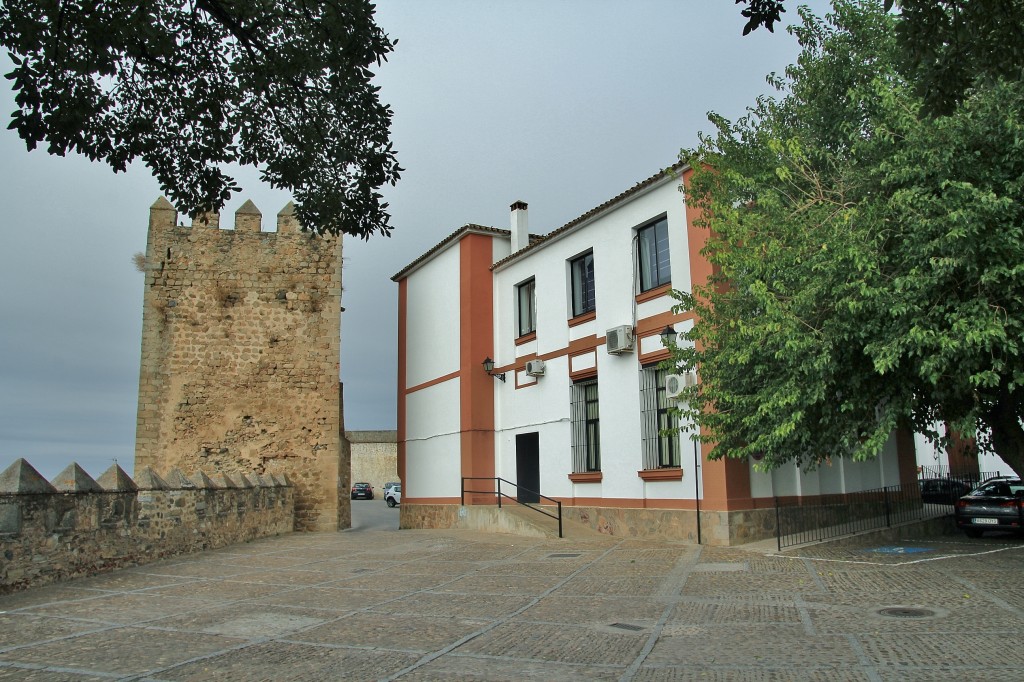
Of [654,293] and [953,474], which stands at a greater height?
[654,293]

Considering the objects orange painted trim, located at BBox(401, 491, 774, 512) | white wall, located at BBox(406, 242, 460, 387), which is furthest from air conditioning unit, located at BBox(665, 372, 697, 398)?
white wall, located at BBox(406, 242, 460, 387)

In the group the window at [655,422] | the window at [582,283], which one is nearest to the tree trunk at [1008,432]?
the window at [655,422]

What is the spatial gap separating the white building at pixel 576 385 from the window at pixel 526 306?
0.04 m

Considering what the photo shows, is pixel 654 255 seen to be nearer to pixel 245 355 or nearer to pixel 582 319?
pixel 582 319

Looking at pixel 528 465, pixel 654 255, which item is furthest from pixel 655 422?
pixel 528 465

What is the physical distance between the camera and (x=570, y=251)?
1777cm

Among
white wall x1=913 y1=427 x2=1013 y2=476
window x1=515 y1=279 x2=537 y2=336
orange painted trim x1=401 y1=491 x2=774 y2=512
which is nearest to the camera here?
orange painted trim x1=401 y1=491 x2=774 y2=512

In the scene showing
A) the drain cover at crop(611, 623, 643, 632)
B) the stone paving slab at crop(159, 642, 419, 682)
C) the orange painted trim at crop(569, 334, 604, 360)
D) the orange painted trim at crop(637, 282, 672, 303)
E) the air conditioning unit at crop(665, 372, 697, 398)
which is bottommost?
the drain cover at crop(611, 623, 643, 632)

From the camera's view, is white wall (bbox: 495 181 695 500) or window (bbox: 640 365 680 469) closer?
window (bbox: 640 365 680 469)

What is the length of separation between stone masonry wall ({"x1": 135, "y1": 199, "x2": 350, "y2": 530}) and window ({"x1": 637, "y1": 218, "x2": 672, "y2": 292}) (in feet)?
31.7

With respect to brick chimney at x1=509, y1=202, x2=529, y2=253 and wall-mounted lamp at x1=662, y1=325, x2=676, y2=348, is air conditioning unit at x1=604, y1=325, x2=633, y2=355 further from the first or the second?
brick chimney at x1=509, y1=202, x2=529, y2=253

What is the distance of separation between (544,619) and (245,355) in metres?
15.8

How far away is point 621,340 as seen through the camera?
15516mm

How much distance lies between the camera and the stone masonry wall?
67.5 ft
